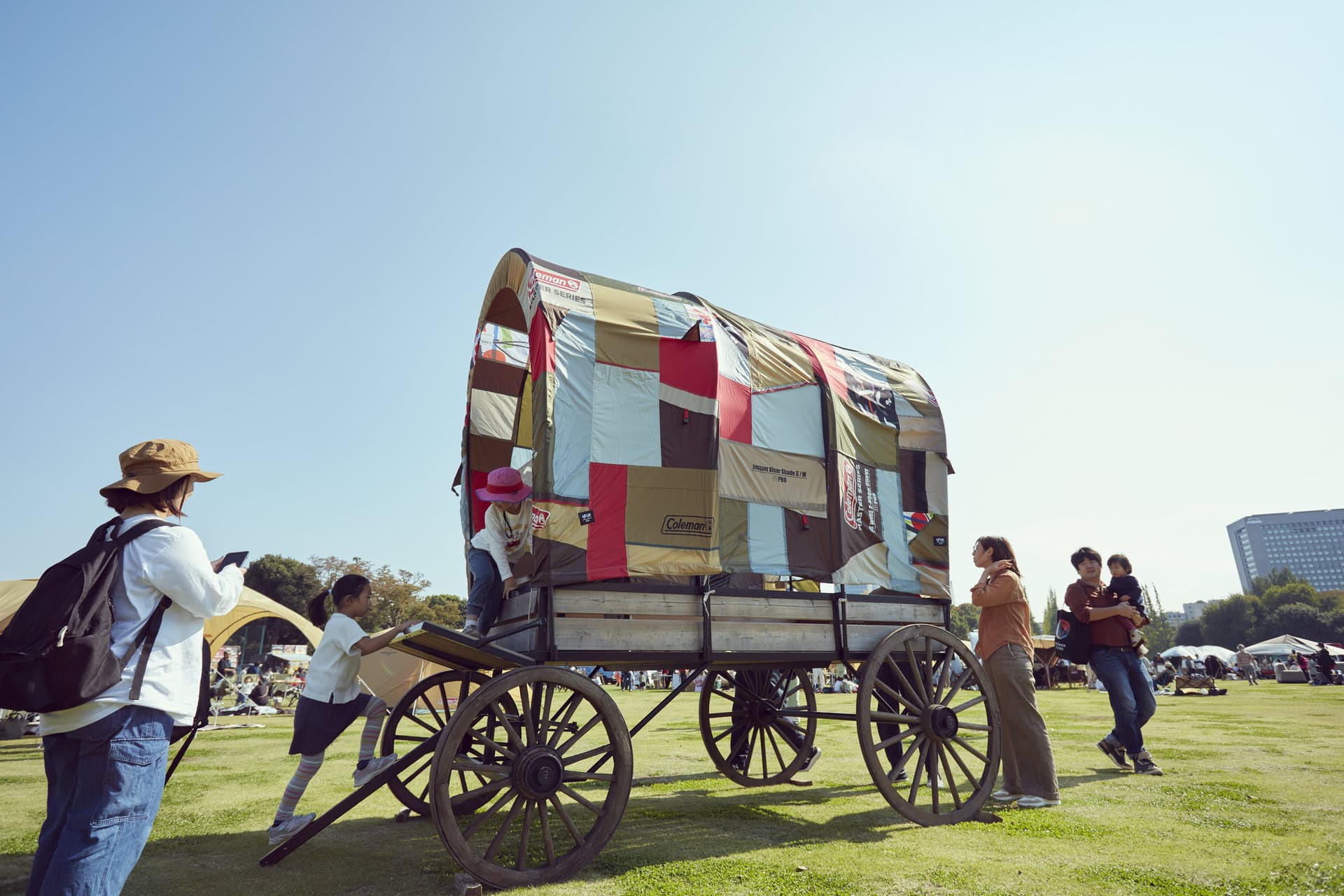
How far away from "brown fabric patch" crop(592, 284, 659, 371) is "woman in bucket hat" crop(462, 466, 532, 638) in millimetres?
1155

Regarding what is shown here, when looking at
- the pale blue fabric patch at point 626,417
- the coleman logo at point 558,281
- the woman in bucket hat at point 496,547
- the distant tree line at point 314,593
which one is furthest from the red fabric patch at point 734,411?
the distant tree line at point 314,593

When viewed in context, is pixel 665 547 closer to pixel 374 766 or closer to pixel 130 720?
pixel 374 766

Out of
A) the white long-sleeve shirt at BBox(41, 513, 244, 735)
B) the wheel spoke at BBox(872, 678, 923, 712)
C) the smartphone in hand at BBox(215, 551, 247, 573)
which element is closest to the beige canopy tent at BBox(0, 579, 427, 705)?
the wheel spoke at BBox(872, 678, 923, 712)

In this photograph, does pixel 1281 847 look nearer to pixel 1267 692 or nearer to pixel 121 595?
pixel 121 595

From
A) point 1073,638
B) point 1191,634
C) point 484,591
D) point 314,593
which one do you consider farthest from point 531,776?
point 1191,634

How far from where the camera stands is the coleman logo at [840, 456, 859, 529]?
247 inches

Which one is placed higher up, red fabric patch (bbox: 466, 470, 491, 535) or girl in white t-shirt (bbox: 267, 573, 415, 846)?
red fabric patch (bbox: 466, 470, 491, 535)

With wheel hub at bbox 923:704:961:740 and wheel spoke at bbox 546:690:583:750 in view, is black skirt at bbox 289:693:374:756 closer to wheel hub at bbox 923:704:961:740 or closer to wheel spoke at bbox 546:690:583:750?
wheel spoke at bbox 546:690:583:750

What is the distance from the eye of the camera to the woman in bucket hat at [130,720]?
243 cm

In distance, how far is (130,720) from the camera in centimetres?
254

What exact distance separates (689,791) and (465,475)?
12.4 ft

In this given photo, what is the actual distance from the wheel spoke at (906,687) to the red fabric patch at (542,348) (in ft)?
11.2

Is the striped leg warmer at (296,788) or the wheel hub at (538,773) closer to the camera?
the wheel hub at (538,773)

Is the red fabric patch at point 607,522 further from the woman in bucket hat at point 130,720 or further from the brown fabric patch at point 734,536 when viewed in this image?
the woman in bucket hat at point 130,720
